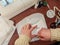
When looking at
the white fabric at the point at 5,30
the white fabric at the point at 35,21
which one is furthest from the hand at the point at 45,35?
the white fabric at the point at 5,30

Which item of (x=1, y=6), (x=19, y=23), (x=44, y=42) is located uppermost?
(x=1, y=6)

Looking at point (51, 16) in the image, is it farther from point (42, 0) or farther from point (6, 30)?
point (6, 30)

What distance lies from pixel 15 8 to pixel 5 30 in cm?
18

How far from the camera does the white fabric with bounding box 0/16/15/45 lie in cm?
109

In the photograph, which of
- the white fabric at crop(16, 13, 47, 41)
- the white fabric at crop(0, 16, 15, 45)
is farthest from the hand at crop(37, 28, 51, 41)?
the white fabric at crop(0, 16, 15, 45)

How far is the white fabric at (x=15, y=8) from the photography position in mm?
1161

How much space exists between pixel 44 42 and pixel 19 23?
21cm

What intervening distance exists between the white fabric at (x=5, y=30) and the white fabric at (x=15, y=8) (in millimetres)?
44

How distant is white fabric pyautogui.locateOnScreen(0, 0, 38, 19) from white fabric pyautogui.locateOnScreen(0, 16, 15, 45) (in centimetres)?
4

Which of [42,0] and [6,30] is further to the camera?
[42,0]

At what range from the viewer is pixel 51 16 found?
1.16 meters

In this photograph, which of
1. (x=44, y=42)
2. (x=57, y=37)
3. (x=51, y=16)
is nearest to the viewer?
(x=57, y=37)

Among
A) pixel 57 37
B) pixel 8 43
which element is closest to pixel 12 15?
pixel 8 43

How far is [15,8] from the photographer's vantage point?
1.18 metres
